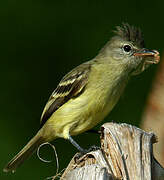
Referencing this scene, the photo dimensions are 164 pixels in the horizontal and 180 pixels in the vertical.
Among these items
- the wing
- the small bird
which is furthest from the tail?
the wing

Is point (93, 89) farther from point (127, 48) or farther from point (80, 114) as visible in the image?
point (127, 48)

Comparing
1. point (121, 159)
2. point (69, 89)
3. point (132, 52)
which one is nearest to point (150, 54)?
point (132, 52)

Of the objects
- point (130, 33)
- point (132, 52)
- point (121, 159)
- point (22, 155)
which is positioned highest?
point (130, 33)

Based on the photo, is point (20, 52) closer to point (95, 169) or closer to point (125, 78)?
point (125, 78)

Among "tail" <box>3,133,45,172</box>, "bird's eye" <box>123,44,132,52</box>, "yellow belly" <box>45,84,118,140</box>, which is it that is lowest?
"tail" <box>3,133,45,172</box>

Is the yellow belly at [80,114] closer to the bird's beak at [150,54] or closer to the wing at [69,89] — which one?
the wing at [69,89]

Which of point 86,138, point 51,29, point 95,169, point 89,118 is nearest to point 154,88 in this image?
point 89,118

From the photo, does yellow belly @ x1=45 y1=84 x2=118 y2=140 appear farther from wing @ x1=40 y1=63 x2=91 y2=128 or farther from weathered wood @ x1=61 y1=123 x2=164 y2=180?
weathered wood @ x1=61 y1=123 x2=164 y2=180
